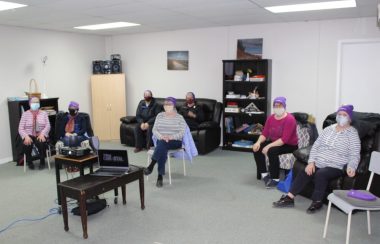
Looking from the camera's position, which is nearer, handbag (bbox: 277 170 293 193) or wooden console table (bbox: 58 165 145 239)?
wooden console table (bbox: 58 165 145 239)

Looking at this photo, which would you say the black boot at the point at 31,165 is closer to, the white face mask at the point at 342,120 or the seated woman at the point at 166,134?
the seated woman at the point at 166,134

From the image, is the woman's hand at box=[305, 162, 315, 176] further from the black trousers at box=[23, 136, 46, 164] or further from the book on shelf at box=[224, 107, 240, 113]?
the black trousers at box=[23, 136, 46, 164]

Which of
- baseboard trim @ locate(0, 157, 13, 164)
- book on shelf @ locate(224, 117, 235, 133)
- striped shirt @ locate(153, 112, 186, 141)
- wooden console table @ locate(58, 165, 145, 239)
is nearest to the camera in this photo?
wooden console table @ locate(58, 165, 145, 239)

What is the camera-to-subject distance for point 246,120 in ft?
23.3

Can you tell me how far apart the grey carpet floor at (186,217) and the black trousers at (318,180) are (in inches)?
7.8

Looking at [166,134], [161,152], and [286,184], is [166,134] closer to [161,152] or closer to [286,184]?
[161,152]

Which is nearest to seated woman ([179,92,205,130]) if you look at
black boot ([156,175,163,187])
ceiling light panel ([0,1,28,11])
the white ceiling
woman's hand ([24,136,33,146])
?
the white ceiling

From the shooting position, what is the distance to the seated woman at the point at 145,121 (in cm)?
682

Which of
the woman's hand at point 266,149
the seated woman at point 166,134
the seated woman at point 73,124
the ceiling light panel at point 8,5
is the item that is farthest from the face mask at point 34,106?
the woman's hand at point 266,149

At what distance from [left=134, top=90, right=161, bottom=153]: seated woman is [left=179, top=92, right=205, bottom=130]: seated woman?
61cm

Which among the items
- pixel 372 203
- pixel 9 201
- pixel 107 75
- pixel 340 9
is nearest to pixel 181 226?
pixel 372 203

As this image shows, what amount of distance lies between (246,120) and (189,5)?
3.03 m

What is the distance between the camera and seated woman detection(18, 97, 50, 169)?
5715 millimetres

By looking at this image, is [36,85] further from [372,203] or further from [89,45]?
[372,203]
